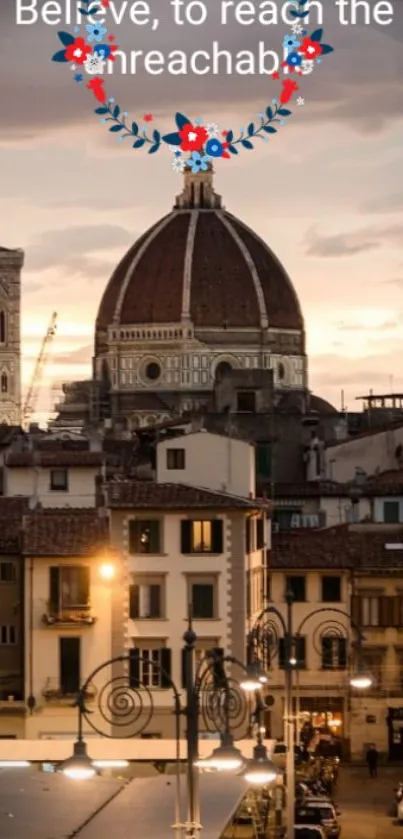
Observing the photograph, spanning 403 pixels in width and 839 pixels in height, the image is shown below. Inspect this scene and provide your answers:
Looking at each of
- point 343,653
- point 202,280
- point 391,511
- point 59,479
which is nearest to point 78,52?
point 343,653

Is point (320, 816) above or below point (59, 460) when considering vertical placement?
below

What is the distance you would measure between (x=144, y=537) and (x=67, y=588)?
1686mm

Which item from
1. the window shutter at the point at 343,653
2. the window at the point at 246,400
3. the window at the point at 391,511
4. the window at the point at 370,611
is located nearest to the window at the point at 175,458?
the window at the point at 370,611

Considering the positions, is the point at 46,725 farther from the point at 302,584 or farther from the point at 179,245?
the point at 179,245

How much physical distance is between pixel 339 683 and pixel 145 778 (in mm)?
23520

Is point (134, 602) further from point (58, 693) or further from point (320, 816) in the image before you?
point (320, 816)

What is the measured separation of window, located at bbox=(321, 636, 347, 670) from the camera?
193 ft

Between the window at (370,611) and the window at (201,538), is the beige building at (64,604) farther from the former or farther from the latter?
the window at (370,611)

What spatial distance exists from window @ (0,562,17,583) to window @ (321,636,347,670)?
7.32 m

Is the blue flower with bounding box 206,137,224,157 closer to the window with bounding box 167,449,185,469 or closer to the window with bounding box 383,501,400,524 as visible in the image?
the window with bounding box 167,449,185,469

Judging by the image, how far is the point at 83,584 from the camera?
174 ft

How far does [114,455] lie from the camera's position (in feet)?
307

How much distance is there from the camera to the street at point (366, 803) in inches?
1689

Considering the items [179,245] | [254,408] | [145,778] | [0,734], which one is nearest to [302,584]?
[0,734]
